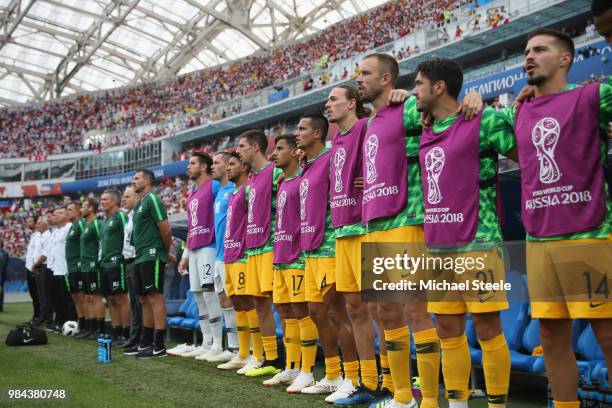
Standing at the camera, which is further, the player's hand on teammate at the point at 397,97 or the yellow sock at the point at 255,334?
the yellow sock at the point at 255,334

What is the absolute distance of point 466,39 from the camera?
22547 millimetres

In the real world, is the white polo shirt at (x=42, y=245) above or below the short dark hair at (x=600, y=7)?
below

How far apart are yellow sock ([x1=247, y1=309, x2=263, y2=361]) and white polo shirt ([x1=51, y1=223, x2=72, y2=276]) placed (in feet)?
16.7

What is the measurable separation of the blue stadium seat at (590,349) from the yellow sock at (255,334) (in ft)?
9.26

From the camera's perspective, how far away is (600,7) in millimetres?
2668

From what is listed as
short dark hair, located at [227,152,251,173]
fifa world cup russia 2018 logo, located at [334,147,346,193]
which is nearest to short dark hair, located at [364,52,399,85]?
fifa world cup russia 2018 logo, located at [334,147,346,193]

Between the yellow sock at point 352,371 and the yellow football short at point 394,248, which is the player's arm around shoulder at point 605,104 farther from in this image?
the yellow sock at point 352,371

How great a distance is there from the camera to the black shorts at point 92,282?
881cm

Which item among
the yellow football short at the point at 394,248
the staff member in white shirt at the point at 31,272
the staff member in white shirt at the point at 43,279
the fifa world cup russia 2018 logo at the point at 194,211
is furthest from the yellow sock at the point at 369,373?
the staff member in white shirt at the point at 31,272

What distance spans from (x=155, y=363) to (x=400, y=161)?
12.5 feet

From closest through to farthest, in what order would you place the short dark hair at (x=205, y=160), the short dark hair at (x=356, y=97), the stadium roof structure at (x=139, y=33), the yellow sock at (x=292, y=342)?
1. the short dark hair at (x=356, y=97)
2. the yellow sock at (x=292, y=342)
3. the short dark hair at (x=205, y=160)
4. the stadium roof structure at (x=139, y=33)

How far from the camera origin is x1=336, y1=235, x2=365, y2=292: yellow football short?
4035 millimetres

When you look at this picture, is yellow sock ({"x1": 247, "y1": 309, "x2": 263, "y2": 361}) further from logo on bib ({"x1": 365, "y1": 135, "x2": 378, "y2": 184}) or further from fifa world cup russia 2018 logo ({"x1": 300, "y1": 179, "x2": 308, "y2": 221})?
logo on bib ({"x1": 365, "y1": 135, "x2": 378, "y2": 184})

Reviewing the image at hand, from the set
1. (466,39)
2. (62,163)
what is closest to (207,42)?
(62,163)
